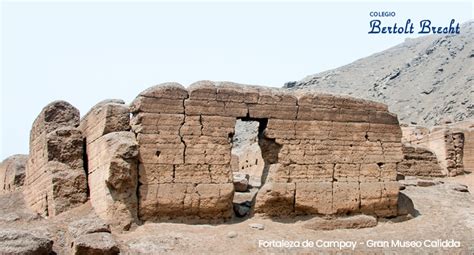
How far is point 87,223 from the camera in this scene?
9.23 meters

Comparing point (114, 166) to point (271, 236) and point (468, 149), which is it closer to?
point (271, 236)

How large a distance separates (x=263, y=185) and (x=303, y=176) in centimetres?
84

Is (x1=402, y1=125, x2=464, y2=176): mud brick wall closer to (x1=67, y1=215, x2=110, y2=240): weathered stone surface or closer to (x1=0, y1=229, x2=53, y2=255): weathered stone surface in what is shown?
(x1=67, y1=215, x2=110, y2=240): weathered stone surface

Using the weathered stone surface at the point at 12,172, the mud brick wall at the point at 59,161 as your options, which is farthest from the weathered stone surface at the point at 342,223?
the weathered stone surface at the point at 12,172

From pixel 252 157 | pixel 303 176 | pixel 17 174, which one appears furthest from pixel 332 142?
pixel 17 174

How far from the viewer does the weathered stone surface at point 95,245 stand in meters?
8.53

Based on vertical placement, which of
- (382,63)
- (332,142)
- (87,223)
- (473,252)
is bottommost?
(473,252)

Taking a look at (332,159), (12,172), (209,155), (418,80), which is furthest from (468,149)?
(418,80)

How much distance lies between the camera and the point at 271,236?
10297 mm

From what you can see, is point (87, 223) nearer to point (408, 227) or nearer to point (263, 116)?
point (263, 116)

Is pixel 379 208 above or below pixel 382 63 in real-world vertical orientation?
below

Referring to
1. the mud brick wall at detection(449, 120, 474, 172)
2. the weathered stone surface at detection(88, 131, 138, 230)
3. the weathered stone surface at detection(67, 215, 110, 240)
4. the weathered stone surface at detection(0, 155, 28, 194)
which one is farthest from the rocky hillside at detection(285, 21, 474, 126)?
the weathered stone surface at detection(67, 215, 110, 240)

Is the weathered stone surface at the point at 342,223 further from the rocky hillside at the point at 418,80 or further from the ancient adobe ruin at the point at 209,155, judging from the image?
the rocky hillside at the point at 418,80

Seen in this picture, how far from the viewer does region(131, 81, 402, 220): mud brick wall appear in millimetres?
10547
